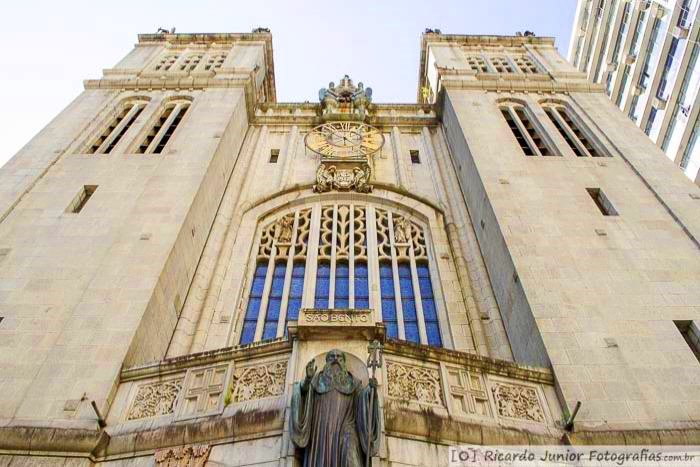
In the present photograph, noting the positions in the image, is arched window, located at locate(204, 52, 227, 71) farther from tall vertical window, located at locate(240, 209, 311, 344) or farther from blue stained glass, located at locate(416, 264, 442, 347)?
blue stained glass, located at locate(416, 264, 442, 347)

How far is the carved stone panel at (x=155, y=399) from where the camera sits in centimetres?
1031

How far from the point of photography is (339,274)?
1631cm

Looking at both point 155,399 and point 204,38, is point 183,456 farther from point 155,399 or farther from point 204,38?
point 204,38

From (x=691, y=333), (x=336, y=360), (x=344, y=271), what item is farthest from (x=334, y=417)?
(x=691, y=333)

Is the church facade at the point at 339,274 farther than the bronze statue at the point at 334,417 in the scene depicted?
Yes

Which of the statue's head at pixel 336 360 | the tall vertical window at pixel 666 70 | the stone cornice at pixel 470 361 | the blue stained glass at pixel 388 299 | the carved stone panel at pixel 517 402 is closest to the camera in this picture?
the statue's head at pixel 336 360

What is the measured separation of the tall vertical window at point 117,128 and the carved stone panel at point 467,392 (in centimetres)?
1424

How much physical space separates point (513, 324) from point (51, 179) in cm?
1374

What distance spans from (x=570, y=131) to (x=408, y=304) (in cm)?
994

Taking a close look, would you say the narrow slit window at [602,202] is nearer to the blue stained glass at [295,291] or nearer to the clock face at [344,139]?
the clock face at [344,139]

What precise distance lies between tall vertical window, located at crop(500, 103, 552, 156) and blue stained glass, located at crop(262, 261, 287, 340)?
9.19 m

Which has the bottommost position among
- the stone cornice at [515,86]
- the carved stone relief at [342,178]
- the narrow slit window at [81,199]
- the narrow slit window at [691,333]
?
the narrow slit window at [691,333]

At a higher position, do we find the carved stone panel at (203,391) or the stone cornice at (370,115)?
the stone cornice at (370,115)

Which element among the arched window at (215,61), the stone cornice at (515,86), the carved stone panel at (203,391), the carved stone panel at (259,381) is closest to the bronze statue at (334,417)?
the carved stone panel at (259,381)
